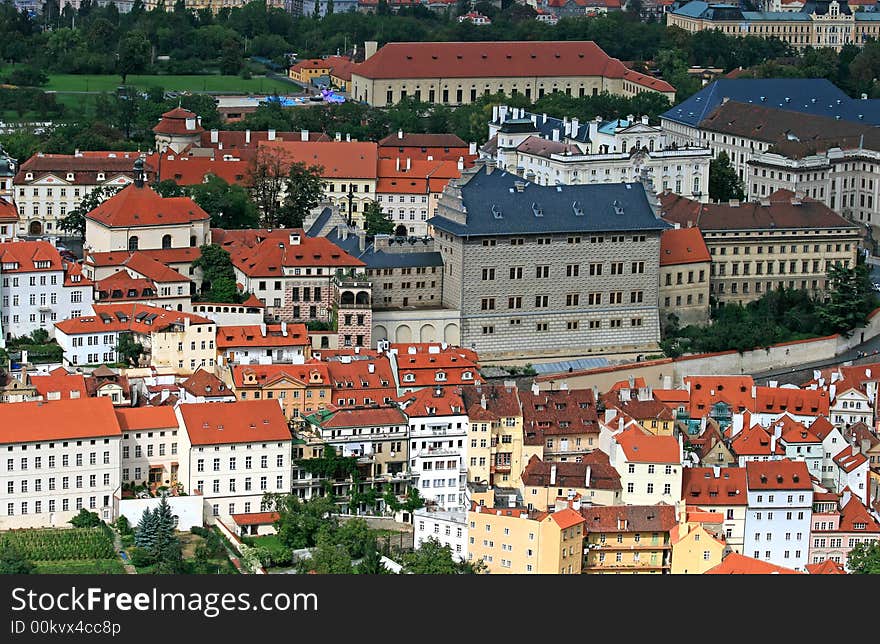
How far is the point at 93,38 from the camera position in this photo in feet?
468

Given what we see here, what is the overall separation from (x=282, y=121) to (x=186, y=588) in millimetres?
69567

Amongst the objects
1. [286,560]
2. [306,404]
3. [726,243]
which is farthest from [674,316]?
[286,560]

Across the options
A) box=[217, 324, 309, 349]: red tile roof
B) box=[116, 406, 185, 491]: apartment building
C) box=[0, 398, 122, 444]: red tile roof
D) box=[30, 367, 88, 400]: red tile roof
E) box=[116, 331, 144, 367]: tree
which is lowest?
box=[116, 406, 185, 491]: apartment building

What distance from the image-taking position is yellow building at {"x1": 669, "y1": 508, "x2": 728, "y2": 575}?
69.3 meters

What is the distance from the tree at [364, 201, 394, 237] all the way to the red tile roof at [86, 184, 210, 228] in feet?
29.8

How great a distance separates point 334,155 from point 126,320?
23252 mm

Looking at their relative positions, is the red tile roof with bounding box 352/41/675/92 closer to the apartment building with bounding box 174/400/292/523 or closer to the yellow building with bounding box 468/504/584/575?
the apartment building with bounding box 174/400/292/523

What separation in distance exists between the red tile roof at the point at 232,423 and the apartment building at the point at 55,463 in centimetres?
232

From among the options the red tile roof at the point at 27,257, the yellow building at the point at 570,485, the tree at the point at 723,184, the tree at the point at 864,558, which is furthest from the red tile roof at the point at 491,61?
the tree at the point at 864,558

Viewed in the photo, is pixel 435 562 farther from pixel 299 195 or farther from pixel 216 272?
pixel 299 195

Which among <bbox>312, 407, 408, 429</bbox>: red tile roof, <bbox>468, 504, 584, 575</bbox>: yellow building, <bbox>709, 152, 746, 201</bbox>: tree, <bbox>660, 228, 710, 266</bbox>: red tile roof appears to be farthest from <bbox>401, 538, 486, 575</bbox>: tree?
<bbox>709, 152, 746, 201</bbox>: tree

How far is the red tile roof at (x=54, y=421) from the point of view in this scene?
231ft

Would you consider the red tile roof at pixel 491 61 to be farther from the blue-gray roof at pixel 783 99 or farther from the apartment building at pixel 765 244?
the apartment building at pixel 765 244

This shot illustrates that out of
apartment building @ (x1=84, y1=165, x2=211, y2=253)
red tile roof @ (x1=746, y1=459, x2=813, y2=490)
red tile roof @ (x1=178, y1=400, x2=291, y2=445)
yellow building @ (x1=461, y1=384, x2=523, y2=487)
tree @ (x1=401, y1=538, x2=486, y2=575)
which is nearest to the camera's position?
tree @ (x1=401, y1=538, x2=486, y2=575)
